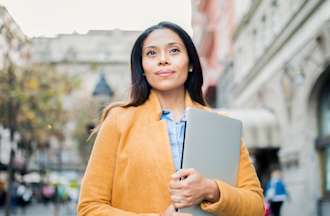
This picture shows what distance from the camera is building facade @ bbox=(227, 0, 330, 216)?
13.9 m

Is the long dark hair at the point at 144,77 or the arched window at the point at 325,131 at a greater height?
the long dark hair at the point at 144,77

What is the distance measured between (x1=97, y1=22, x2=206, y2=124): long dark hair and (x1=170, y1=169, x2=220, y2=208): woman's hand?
452 mm

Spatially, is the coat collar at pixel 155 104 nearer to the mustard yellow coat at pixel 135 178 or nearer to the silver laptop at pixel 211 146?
the mustard yellow coat at pixel 135 178

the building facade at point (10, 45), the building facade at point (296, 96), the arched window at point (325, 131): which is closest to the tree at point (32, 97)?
the building facade at point (10, 45)

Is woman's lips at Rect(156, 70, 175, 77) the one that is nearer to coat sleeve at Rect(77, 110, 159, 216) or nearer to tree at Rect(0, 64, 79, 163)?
coat sleeve at Rect(77, 110, 159, 216)

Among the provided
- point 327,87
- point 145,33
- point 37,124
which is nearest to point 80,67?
point 37,124

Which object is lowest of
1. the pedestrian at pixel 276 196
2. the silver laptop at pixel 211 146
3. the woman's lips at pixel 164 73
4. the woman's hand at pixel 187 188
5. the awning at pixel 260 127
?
the pedestrian at pixel 276 196

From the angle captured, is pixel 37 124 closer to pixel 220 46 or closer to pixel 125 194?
pixel 220 46

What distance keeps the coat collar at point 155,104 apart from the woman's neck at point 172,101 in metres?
0.02

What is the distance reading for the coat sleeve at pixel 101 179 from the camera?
2.04 m

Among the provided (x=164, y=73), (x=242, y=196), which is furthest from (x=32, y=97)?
(x=242, y=196)

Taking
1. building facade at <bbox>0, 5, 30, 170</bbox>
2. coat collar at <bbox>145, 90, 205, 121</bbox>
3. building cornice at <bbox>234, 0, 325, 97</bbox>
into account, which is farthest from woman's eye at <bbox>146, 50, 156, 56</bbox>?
building facade at <bbox>0, 5, 30, 170</bbox>

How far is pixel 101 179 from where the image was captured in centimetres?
207

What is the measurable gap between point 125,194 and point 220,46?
33.8 m
